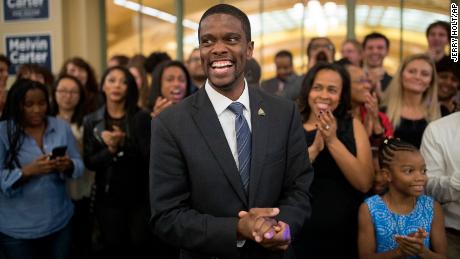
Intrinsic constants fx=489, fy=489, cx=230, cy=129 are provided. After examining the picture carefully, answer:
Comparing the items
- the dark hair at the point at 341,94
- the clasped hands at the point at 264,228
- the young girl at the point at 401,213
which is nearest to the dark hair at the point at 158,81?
the dark hair at the point at 341,94

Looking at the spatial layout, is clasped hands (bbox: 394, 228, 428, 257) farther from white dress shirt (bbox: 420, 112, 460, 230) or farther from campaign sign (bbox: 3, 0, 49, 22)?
campaign sign (bbox: 3, 0, 49, 22)

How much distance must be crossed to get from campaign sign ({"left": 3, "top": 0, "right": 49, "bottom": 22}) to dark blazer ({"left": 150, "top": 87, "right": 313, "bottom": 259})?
6723mm

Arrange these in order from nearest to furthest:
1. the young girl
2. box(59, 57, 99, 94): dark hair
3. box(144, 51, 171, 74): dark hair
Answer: the young girl
box(59, 57, 99, 94): dark hair
box(144, 51, 171, 74): dark hair

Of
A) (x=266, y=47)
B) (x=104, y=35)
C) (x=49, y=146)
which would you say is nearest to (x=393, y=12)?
(x=266, y=47)

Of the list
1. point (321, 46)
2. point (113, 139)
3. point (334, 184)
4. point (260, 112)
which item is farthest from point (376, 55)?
point (260, 112)

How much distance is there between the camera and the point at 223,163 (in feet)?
5.90

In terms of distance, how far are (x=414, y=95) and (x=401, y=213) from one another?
125 centimetres

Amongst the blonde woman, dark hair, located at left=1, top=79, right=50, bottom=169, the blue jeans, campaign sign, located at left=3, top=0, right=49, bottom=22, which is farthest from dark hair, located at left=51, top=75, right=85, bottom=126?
campaign sign, located at left=3, top=0, right=49, bottom=22

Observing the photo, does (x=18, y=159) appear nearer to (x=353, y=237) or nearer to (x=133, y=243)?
(x=133, y=243)

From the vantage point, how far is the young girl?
2643 millimetres

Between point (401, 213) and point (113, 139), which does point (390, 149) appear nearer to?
point (401, 213)

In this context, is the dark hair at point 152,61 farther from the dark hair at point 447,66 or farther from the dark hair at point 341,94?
the dark hair at point 447,66

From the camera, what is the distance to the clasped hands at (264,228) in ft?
5.38

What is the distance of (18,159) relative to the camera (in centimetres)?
316
